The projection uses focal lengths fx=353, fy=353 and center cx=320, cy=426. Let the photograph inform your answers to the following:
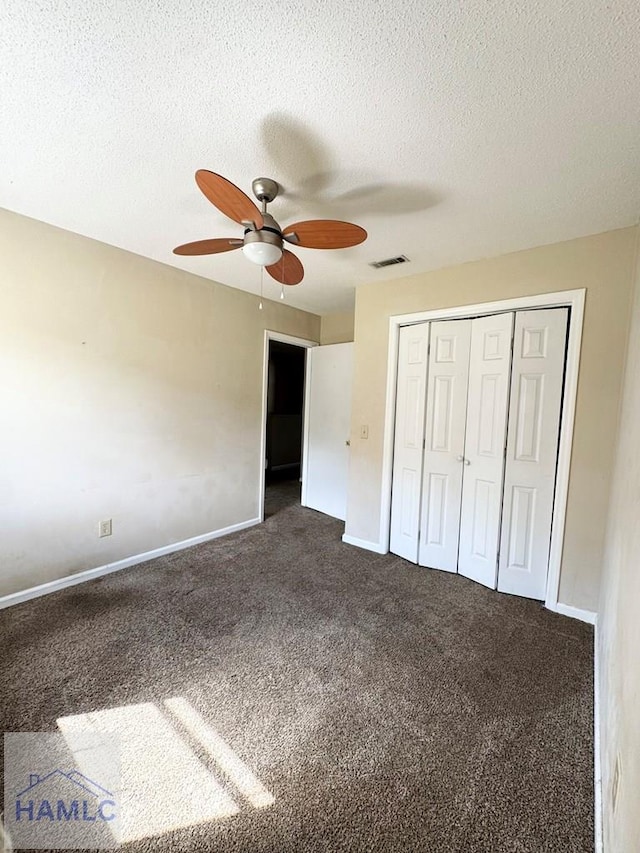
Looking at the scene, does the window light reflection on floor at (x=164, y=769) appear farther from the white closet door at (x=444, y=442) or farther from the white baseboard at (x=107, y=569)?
the white closet door at (x=444, y=442)

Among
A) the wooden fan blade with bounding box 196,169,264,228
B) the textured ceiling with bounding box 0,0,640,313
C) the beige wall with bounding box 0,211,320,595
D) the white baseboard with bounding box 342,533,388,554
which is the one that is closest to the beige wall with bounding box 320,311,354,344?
the beige wall with bounding box 0,211,320,595

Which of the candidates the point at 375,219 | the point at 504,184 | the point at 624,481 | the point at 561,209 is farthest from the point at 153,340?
the point at 624,481

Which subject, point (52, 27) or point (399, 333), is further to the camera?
point (399, 333)

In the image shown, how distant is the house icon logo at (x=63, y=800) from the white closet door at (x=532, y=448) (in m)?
2.46

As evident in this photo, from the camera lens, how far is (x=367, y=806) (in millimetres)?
1175

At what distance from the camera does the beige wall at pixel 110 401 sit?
2211 mm

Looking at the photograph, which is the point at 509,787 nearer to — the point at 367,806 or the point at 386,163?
the point at 367,806

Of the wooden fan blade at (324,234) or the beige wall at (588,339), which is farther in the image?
the beige wall at (588,339)

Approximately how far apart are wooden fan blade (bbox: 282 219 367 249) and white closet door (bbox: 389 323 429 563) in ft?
4.60

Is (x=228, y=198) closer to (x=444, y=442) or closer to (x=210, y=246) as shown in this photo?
(x=210, y=246)

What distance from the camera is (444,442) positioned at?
9.21 feet

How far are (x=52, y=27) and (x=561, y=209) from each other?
7.45 ft

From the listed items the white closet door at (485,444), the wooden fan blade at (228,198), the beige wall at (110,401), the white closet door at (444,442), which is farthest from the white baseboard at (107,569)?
the wooden fan blade at (228,198)

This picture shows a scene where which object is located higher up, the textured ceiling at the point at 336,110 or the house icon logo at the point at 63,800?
the textured ceiling at the point at 336,110
